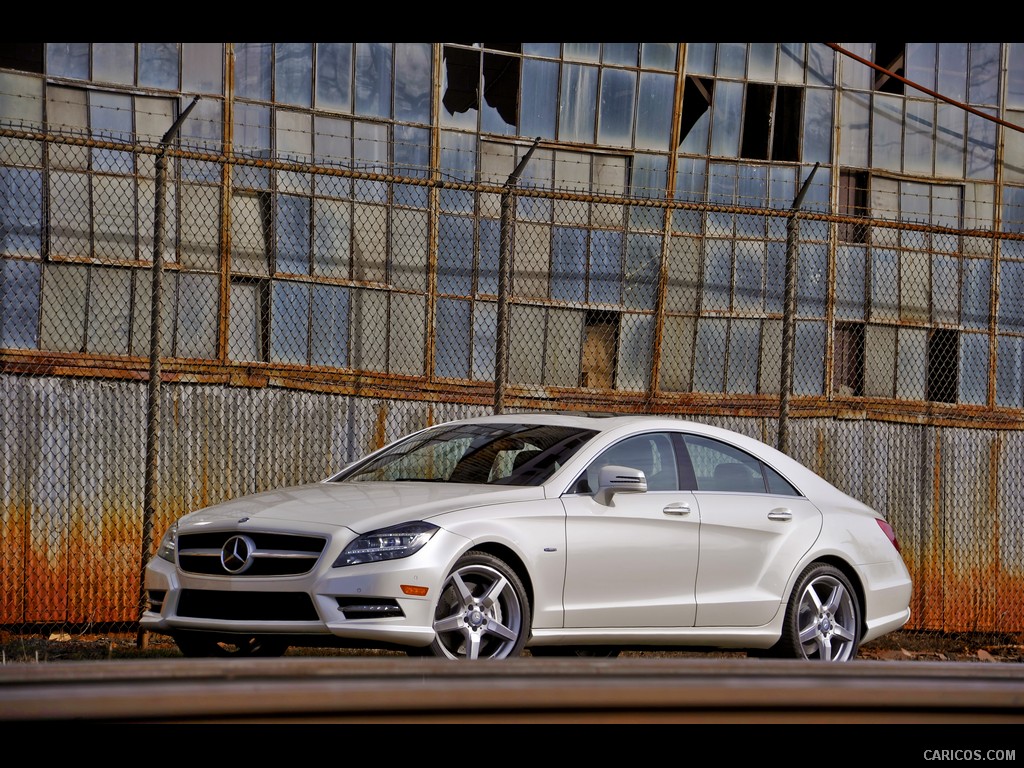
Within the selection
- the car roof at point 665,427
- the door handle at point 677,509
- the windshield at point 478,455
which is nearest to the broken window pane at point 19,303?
the windshield at point 478,455

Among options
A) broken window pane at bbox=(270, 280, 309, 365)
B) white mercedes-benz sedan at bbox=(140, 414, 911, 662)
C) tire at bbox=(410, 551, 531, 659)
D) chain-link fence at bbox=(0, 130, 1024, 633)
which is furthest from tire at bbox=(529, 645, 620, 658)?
broken window pane at bbox=(270, 280, 309, 365)

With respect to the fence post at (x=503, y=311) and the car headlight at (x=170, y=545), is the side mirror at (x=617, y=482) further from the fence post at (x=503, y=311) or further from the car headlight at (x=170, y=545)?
the fence post at (x=503, y=311)

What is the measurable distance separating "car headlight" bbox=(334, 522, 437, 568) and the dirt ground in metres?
2.15

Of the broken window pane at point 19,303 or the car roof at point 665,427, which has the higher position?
the broken window pane at point 19,303

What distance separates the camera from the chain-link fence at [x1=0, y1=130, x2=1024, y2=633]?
445 inches

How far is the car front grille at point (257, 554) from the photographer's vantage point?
7.14 meters

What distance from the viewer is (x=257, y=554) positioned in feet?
23.7

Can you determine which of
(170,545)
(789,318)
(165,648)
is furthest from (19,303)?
(789,318)

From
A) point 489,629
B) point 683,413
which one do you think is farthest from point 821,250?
point 489,629

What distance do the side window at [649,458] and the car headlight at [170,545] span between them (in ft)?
8.00

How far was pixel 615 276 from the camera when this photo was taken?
51.3ft

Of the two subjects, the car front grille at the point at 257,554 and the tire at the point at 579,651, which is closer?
the car front grille at the point at 257,554
